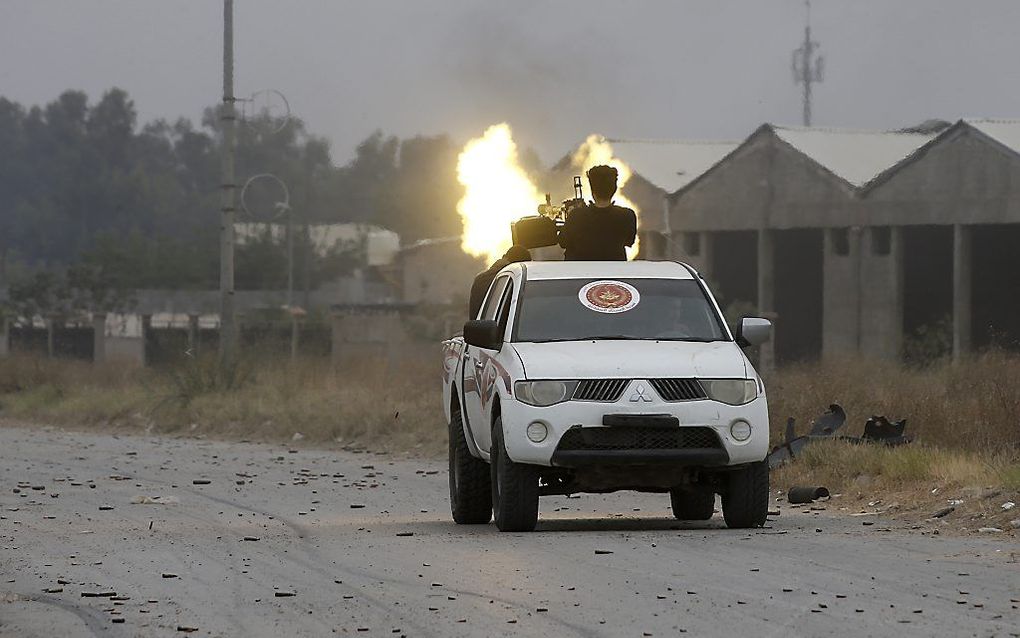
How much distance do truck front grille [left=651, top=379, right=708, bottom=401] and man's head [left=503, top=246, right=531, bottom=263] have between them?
139 inches

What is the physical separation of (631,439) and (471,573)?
241 centimetres

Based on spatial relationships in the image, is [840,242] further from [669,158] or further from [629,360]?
[629,360]

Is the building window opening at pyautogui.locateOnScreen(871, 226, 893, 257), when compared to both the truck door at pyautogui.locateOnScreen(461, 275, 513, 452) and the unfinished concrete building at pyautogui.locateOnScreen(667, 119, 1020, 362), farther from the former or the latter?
the truck door at pyautogui.locateOnScreen(461, 275, 513, 452)

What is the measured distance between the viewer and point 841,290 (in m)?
54.9

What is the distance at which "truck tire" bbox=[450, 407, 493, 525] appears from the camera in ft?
45.3

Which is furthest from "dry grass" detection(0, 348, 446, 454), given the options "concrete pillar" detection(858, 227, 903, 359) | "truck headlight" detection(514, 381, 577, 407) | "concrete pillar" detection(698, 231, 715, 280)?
"concrete pillar" detection(698, 231, 715, 280)

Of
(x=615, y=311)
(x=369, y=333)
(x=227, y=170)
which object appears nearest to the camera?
(x=615, y=311)

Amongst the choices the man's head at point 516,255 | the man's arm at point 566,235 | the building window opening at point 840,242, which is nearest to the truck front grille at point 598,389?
the man's arm at point 566,235

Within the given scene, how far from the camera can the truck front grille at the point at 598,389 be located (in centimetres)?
1216

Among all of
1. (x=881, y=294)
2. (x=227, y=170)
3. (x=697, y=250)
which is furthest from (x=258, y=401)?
(x=697, y=250)

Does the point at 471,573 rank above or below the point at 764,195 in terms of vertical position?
below

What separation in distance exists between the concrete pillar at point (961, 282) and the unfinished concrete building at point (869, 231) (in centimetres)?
4

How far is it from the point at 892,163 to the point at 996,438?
3874cm

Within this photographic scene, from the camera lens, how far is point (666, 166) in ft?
211
